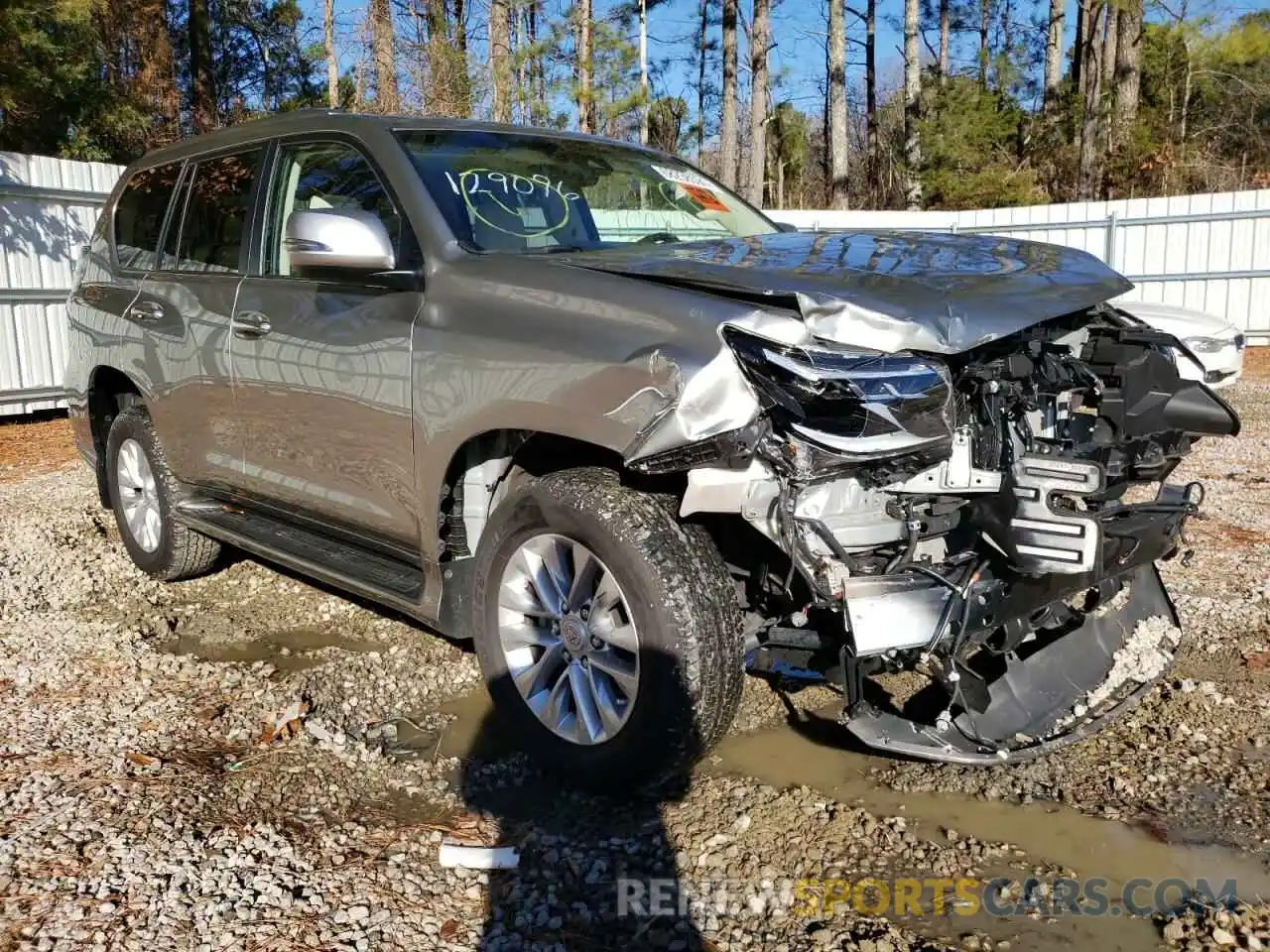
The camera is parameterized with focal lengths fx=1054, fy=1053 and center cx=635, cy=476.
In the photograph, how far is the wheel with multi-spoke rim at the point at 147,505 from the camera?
5070mm

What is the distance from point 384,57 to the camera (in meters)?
18.5

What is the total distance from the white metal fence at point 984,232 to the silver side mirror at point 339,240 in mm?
8842

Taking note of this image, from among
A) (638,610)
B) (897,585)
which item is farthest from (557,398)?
(897,585)

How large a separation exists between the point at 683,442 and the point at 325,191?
6.99 feet

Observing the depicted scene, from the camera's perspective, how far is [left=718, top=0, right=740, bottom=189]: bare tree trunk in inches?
914

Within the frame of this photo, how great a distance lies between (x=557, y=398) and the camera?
2.86m

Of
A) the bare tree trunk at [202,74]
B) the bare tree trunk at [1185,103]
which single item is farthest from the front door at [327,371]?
the bare tree trunk at [1185,103]

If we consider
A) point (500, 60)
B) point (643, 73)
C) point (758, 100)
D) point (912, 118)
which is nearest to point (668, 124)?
point (643, 73)

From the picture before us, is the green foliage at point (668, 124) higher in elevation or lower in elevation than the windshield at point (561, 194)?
higher

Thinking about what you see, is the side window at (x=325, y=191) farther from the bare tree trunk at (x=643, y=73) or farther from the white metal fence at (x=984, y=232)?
the bare tree trunk at (x=643, y=73)

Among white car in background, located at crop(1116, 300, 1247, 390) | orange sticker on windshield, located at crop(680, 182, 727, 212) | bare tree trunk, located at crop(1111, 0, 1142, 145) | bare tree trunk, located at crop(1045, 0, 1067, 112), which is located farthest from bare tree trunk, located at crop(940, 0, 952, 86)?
orange sticker on windshield, located at crop(680, 182, 727, 212)

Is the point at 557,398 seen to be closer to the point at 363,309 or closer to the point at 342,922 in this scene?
the point at 363,309

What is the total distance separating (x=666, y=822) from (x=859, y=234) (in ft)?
6.91

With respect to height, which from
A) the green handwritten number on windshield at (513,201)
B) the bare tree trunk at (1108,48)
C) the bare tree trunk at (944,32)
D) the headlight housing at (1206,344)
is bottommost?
the headlight housing at (1206,344)
